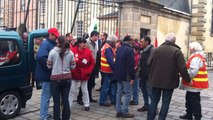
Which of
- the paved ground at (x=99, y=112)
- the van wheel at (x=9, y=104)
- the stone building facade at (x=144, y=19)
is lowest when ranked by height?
the paved ground at (x=99, y=112)

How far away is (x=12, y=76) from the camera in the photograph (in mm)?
6094

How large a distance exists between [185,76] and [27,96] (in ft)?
11.6

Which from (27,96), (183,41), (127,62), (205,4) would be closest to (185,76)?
(127,62)

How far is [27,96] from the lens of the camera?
6.50 metres

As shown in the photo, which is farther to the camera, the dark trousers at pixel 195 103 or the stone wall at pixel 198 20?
the stone wall at pixel 198 20

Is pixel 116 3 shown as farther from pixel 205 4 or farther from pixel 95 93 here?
pixel 205 4

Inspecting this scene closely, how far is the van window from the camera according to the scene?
5.94 metres

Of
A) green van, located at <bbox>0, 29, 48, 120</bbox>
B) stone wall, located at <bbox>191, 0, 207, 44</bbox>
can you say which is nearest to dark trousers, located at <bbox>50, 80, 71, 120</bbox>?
green van, located at <bbox>0, 29, 48, 120</bbox>

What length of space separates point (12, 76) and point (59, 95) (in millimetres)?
1315

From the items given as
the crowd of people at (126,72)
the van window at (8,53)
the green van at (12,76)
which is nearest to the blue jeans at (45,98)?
the crowd of people at (126,72)

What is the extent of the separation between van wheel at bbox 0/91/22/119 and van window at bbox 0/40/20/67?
2.22ft

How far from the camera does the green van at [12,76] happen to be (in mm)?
5961

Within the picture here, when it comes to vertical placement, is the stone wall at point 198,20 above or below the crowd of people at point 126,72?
above

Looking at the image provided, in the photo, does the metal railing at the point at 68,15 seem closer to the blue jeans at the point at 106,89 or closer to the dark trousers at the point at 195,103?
the blue jeans at the point at 106,89
